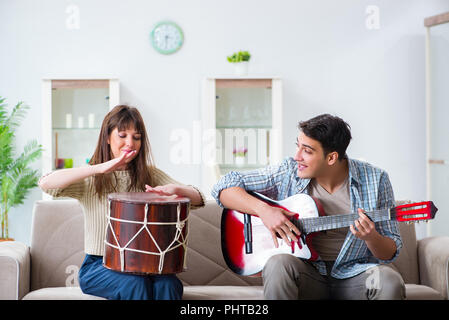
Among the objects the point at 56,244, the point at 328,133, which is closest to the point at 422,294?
the point at 328,133

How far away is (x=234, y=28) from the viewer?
16.0 ft

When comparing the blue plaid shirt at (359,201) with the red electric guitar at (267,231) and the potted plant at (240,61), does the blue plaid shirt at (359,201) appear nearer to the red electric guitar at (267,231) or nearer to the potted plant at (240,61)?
the red electric guitar at (267,231)

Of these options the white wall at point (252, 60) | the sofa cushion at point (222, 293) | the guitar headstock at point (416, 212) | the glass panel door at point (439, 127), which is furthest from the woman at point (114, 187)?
the glass panel door at point (439, 127)

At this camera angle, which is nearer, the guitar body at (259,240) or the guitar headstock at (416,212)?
the guitar headstock at (416,212)

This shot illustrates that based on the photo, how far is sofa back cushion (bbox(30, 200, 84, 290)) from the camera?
8.47 feet

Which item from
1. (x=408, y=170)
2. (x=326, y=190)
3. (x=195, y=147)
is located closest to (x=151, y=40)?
(x=195, y=147)

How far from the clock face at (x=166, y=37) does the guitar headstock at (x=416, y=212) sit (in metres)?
3.33

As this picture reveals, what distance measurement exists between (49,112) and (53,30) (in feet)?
2.76

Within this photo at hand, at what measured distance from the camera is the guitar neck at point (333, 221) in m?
1.98

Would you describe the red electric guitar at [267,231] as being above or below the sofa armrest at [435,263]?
above

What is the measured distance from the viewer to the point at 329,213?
2252mm
